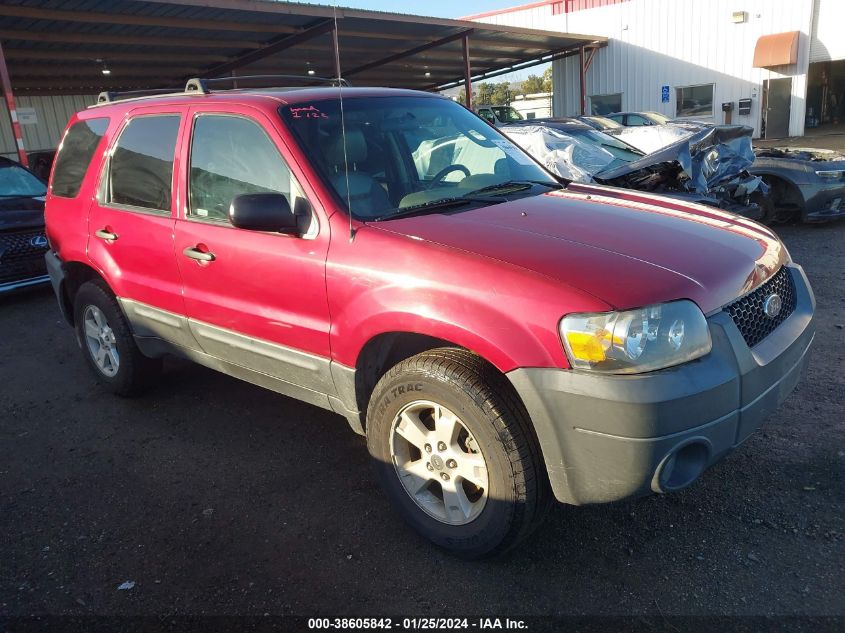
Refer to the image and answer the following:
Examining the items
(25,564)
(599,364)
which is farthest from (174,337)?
(599,364)

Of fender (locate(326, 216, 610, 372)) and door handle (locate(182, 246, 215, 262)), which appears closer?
fender (locate(326, 216, 610, 372))

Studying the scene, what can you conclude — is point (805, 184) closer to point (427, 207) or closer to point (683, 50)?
point (427, 207)

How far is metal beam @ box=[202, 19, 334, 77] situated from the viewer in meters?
16.8

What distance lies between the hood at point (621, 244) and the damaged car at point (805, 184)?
6.07 metres

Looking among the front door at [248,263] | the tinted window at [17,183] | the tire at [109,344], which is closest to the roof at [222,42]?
the tinted window at [17,183]

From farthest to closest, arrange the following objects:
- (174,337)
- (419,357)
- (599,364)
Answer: (174,337) → (419,357) → (599,364)

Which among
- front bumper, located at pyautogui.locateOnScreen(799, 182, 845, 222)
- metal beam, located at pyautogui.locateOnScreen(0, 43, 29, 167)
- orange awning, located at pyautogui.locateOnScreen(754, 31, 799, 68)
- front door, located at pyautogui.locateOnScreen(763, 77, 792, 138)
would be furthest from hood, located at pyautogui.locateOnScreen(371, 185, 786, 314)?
front door, located at pyautogui.locateOnScreen(763, 77, 792, 138)

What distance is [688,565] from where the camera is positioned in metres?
2.63

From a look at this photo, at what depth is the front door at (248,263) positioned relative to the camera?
119 inches

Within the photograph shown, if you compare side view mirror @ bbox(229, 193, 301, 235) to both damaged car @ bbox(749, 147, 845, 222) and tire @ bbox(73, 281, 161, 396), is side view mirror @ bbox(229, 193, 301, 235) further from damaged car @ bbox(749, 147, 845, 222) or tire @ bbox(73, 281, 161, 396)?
damaged car @ bbox(749, 147, 845, 222)

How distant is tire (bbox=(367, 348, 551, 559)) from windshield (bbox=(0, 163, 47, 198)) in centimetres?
745

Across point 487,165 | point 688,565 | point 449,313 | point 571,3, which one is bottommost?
point 688,565

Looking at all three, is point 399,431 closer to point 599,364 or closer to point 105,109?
point 599,364

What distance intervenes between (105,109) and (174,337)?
1.67m
